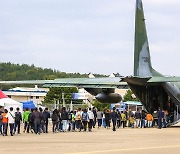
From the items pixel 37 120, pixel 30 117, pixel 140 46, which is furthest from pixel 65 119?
pixel 140 46

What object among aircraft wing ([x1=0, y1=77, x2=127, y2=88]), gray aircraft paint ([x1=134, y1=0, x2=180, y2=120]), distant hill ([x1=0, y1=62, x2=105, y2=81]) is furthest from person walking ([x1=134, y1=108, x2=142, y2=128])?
distant hill ([x1=0, y1=62, x2=105, y2=81])

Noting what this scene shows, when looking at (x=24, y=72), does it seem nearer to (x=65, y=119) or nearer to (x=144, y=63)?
(x=144, y=63)

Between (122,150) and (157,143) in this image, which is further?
(157,143)

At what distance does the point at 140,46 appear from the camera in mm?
34219

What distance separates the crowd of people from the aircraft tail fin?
2.88 meters

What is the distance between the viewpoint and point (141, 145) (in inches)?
781

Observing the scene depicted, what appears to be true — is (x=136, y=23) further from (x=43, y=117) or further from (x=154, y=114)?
(x=43, y=117)

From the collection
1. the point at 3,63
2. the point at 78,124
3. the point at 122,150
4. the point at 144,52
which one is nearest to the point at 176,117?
the point at 144,52

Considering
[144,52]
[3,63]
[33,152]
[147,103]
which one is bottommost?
[33,152]

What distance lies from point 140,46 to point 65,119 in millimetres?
7807

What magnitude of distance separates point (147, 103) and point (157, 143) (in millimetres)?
14589

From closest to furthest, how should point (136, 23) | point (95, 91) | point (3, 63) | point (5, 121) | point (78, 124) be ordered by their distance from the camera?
point (5, 121) → point (78, 124) → point (136, 23) → point (95, 91) → point (3, 63)

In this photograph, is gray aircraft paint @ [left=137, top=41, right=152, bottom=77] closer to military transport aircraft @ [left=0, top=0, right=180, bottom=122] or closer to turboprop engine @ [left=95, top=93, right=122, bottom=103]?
military transport aircraft @ [left=0, top=0, right=180, bottom=122]

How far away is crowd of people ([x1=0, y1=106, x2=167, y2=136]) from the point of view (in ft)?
89.0
